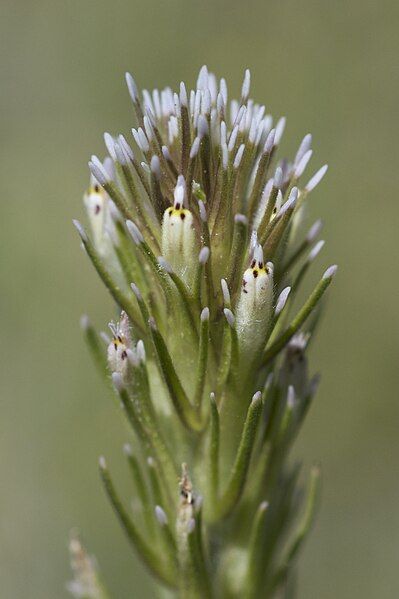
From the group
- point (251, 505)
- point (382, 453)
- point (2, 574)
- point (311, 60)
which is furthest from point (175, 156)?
point (311, 60)

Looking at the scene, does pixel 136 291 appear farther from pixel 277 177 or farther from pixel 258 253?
pixel 277 177

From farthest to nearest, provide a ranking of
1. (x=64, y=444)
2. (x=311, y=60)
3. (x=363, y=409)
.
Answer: (x=311, y=60) < (x=363, y=409) < (x=64, y=444)

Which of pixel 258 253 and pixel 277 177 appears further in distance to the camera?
pixel 277 177

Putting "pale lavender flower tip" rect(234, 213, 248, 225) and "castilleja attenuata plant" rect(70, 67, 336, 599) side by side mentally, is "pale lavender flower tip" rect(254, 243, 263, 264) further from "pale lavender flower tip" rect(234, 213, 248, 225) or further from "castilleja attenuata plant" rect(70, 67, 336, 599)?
"pale lavender flower tip" rect(234, 213, 248, 225)

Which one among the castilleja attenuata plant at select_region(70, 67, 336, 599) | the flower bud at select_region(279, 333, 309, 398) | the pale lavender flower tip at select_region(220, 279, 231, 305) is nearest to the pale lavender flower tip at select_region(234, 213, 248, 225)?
the castilleja attenuata plant at select_region(70, 67, 336, 599)

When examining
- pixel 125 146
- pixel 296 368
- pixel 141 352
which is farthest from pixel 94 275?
pixel 125 146

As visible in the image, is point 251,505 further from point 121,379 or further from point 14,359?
point 14,359

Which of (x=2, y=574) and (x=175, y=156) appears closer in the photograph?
(x=175, y=156)
